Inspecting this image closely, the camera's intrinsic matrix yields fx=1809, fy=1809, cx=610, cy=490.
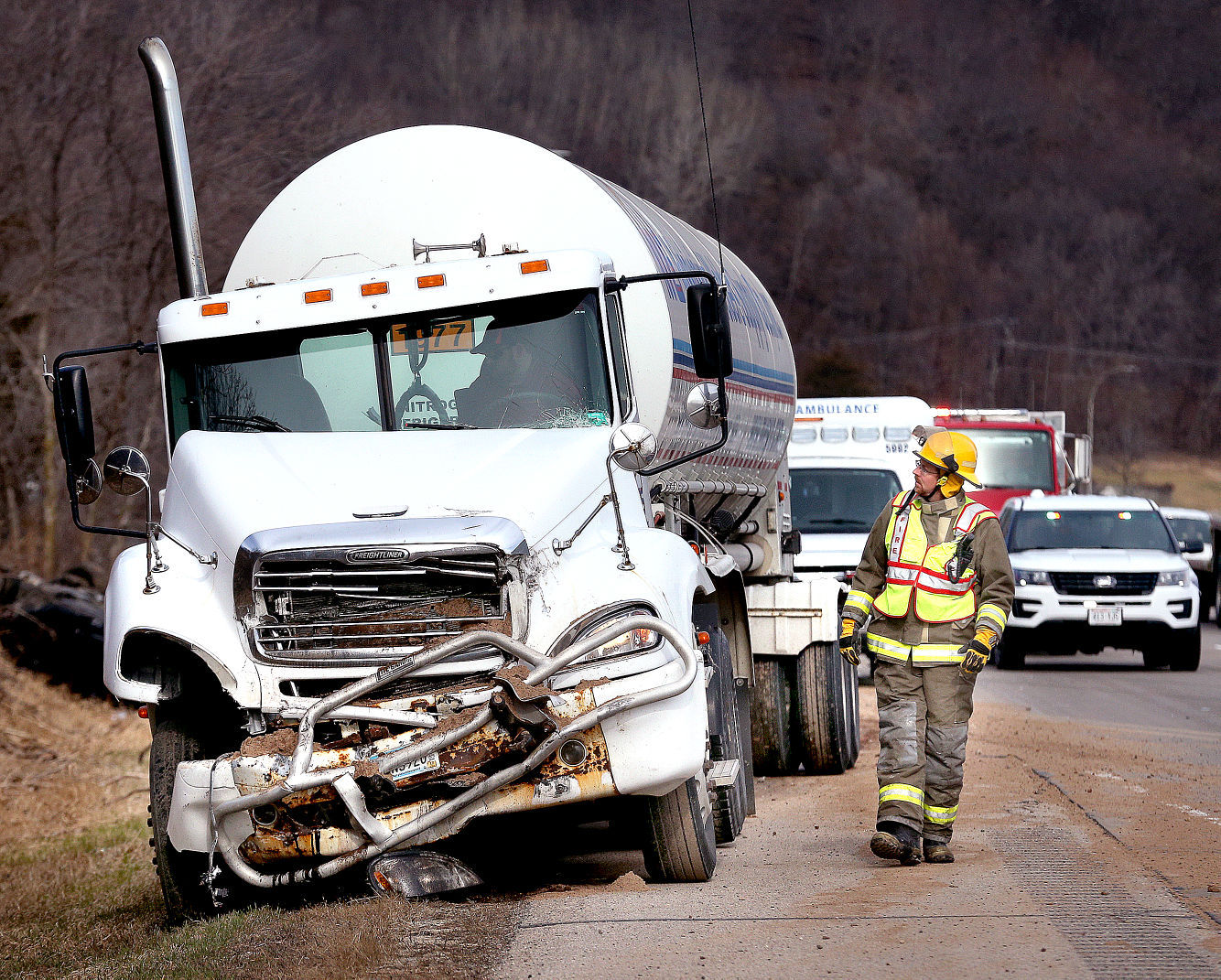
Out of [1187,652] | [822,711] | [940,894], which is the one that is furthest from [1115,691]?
[940,894]

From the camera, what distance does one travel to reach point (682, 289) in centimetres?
927

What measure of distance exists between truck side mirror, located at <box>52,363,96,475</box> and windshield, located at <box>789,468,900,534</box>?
37.3 feet

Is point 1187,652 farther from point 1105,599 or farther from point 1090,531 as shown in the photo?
point 1090,531

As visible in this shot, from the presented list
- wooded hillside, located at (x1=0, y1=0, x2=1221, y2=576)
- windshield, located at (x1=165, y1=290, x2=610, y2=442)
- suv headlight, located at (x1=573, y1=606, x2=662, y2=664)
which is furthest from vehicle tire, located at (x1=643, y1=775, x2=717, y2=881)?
wooded hillside, located at (x1=0, y1=0, x2=1221, y2=576)

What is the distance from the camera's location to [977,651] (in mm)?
7938

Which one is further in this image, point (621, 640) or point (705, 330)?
point (705, 330)

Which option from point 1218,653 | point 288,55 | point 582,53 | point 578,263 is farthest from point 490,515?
point 582,53

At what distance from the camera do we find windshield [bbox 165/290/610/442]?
7941 mm

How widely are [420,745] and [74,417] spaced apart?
2621mm

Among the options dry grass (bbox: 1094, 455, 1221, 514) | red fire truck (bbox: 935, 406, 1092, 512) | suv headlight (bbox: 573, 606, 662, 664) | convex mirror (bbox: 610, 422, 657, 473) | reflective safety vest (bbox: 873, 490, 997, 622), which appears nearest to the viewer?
suv headlight (bbox: 573, 606, 662, 664)

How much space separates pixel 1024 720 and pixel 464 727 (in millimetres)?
8957

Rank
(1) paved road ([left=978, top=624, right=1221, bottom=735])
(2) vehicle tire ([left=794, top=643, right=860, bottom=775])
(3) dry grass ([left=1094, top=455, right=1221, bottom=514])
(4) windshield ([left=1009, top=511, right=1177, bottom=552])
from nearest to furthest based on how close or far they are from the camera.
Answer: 1. (2) vehicle tire ([left=794, top=643, right=860, bottom=775])
2. (1) paved road ([left=978, top=624, right=1221, bottom=735])
3. (4) windshield ([left=1009, top=511, right=1177, bottom=552])
4. (3) dry grass ([left=1094, top=455, right=1221, bottom=514])

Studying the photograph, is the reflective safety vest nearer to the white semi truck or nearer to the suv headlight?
the white semi truck

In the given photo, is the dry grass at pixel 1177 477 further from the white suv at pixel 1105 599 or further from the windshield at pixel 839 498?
the windshield at pixel 839 498
